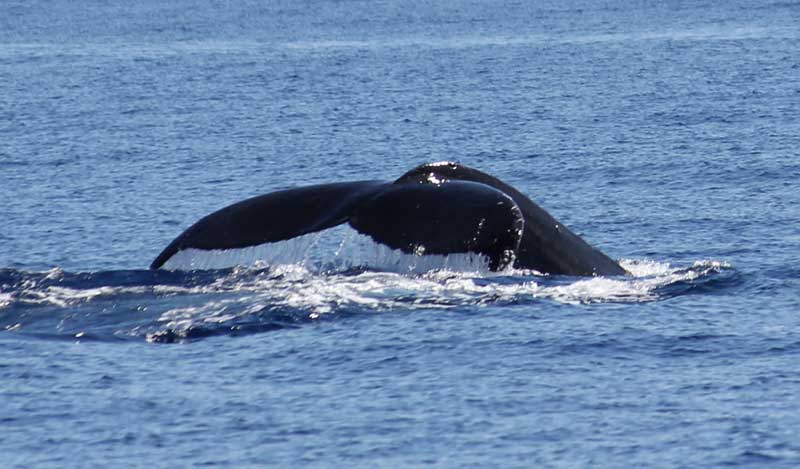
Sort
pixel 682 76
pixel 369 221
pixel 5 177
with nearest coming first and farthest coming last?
pixel 369 221, pixel 5 177, pixel 682 76

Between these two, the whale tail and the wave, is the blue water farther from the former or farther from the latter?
the whale tail

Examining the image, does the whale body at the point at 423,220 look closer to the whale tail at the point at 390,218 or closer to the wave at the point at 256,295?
the whale tail at the point at 390,218

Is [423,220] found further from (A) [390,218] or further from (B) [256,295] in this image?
(B) [256,295]

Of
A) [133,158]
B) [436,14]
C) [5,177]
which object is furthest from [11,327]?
[436,14]


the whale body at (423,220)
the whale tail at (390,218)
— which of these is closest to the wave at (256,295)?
the whale body at (423,220)

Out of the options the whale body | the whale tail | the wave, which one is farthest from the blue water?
the whale tail

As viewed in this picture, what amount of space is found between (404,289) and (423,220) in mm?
928

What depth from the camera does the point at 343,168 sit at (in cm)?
1998

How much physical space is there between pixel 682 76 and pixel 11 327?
786 inches

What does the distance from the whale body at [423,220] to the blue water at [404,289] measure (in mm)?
302

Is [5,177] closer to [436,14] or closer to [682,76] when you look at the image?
[682,76]

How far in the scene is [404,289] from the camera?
11227 mm

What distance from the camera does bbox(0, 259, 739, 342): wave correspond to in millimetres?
10602

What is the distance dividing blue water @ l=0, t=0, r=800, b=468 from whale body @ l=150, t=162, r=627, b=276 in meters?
0.30
